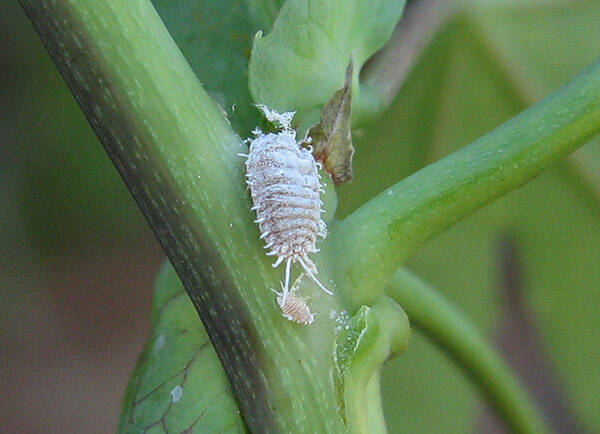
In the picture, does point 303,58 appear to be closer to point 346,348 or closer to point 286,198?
point 286,198

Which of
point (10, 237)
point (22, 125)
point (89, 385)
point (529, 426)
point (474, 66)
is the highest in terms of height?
point (22, 125)

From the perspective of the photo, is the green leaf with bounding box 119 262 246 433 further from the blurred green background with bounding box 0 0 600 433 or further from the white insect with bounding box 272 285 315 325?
the blurred green background with bounding box 0 0 600 433

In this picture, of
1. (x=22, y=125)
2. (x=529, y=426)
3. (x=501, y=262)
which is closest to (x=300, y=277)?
(x=529, y=426)

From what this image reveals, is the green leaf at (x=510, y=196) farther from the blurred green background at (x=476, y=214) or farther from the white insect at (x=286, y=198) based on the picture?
the white insect at (x=286, y=198)

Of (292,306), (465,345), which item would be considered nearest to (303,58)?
(292,306)

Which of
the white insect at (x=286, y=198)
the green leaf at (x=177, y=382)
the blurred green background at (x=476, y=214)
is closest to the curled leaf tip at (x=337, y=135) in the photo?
the white insect at (x=286, y=198)

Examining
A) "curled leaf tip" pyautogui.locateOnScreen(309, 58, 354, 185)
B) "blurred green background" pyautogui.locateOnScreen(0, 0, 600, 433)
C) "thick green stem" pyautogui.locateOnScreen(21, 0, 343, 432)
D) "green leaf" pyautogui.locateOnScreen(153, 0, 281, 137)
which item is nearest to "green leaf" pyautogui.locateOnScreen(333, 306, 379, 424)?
"thick green stem" pyautogui.locateOnScreen(21, 0, 343, 432)

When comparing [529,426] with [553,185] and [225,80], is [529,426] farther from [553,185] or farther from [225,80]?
[225,80]
